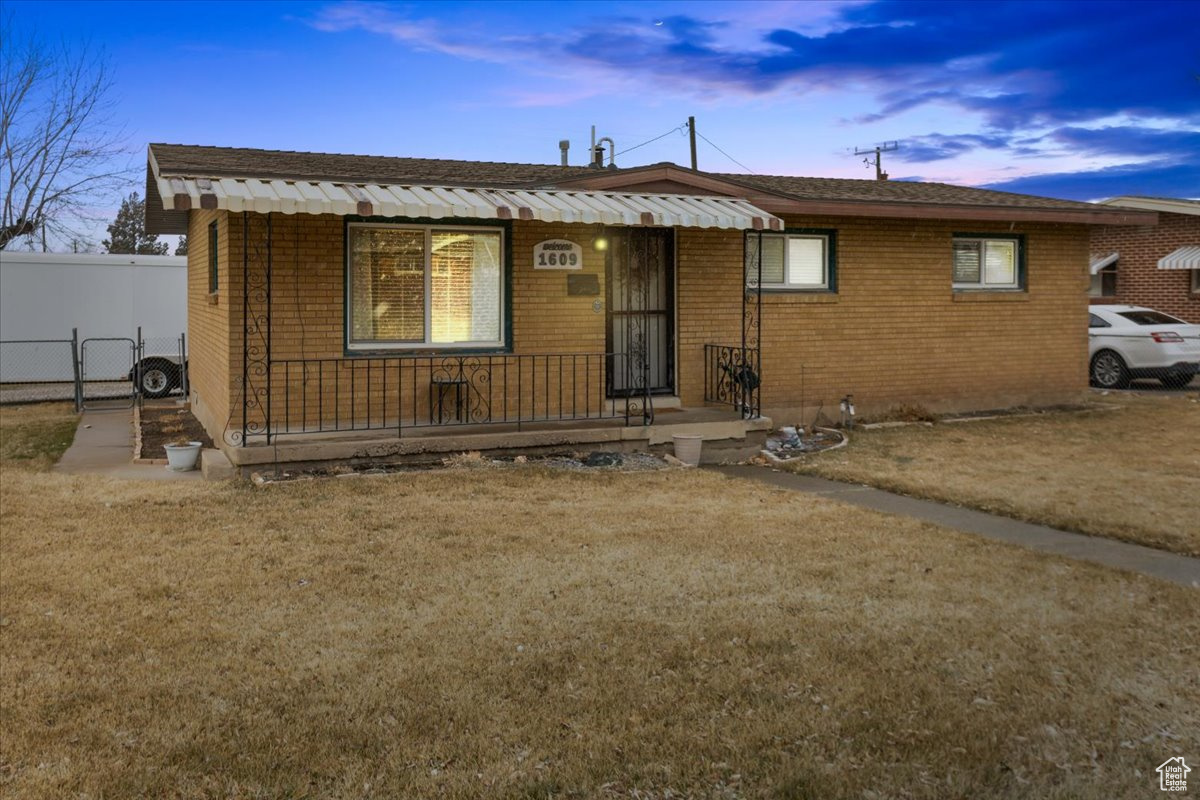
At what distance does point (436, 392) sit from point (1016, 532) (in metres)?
6.14

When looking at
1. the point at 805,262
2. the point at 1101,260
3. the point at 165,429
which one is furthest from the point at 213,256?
the point at 1101,260

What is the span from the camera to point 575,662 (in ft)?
16.2

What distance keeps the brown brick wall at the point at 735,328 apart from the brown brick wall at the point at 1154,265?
9.25 m

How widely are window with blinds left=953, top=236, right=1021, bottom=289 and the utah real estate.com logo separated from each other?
474 inches

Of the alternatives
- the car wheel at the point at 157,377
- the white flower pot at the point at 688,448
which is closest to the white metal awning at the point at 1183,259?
the white flower pot at the point at 688,448

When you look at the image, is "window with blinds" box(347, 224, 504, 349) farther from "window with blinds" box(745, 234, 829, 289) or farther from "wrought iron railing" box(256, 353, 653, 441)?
"window with blinds" box(745, 234, 829, 289)

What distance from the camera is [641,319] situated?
12.8 m

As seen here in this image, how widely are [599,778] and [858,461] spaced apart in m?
7.90

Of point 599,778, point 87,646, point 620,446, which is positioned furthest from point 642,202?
point 599,778

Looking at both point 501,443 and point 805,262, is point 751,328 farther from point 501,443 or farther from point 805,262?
point 501,443

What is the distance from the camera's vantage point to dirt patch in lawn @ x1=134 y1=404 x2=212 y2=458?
12.0 meters

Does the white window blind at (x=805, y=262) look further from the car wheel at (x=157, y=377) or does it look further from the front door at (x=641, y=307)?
the car wheel at (x=157, y=377)

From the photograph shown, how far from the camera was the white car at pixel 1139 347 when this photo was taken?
762 inches

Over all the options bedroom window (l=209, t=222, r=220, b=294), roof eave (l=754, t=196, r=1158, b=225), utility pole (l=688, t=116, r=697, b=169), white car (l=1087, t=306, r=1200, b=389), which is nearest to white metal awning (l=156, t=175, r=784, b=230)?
roof eave (l=754, t=196, r=1158, b=225)
